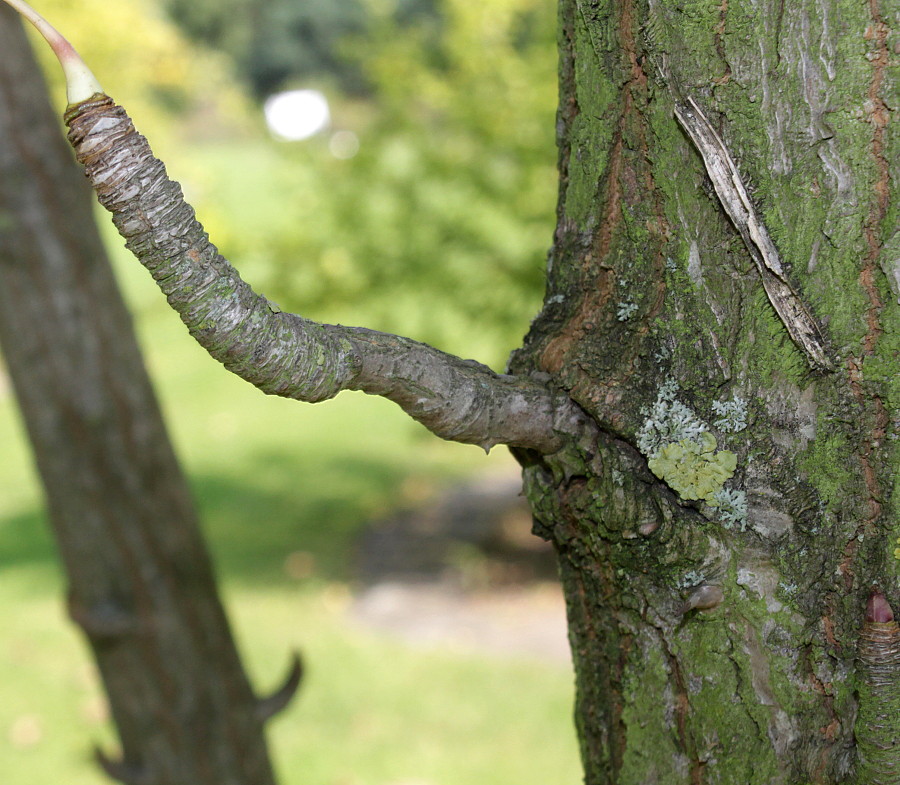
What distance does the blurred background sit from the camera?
4879 mm

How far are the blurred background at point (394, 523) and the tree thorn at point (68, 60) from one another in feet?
11.0

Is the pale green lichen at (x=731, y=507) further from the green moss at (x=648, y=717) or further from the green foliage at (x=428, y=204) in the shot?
the green foliage at (x=428, y=204)

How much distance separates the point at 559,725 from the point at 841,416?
13.2 feet

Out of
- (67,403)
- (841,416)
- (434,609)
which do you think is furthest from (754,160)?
(434,609)

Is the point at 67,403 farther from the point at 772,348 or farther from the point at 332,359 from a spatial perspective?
the point at 772,348

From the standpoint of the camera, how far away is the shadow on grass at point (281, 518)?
7.25 metres

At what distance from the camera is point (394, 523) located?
807 cm

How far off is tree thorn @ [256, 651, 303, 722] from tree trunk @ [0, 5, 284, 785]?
66mm

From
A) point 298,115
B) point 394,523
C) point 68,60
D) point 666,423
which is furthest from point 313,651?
point 68,60

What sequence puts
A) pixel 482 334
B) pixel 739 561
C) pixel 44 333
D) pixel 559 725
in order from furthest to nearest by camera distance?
1. pixel 482 334
2. pixel 559 725
3. pixel 44 333
4. pixel 739 561

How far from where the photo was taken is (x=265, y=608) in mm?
6414

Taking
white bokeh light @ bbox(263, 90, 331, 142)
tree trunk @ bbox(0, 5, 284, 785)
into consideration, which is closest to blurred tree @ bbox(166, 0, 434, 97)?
white bokeh light @ bbox(263, 90, 331, 142)

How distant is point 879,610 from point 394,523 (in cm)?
701

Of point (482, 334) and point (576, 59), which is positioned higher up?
point (482, 334)
